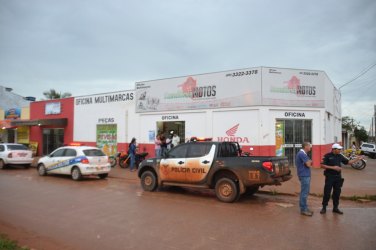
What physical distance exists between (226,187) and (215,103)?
8.97m

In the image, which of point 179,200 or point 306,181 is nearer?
point 306,181

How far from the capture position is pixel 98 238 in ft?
18.9

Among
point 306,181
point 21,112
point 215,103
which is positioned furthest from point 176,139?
point 21,112

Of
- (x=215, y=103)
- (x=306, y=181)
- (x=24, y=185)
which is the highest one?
(x=215, y=103)

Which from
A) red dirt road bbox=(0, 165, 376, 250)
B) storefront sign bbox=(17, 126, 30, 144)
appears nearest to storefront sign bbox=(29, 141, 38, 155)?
storefront sign bbox=(17, 126, 30, 144)

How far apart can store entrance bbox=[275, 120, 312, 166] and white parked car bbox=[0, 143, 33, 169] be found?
14442mm

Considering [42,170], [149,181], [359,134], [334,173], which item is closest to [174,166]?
Result: [149,181]

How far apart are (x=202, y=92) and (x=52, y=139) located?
50.1ft

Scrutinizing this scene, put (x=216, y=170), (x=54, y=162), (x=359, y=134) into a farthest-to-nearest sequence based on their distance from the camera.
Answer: (x=359, y=134)
(x=54, y=162)
(x=216, y=170)

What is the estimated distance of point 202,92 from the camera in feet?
58.8

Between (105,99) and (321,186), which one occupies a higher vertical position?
(105,99)

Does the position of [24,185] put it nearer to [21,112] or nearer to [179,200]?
[179,200]

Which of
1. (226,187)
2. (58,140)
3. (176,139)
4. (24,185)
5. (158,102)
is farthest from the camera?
(58,140)

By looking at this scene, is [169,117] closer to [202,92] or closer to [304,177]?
[202,92]
